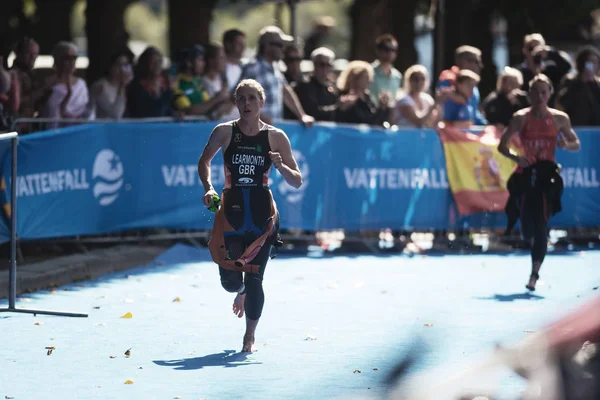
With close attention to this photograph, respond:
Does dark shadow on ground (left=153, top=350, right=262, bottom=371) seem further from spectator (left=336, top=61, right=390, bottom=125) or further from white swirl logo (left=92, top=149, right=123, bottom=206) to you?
spectator (left=336, top=61, right=390, bottom=125)

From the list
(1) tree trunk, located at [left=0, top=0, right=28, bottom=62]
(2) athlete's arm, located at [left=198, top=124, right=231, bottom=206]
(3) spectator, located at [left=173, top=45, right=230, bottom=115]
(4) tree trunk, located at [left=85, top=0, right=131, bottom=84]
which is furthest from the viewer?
(1) tree trunk, located at [left=0, top=0, right=28, bottom=62]

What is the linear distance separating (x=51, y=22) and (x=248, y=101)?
22095 millimetres

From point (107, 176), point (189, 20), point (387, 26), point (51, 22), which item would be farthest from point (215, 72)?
point (51, 22)

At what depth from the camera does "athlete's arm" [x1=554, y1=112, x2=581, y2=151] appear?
12.7 meters

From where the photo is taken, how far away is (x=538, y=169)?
12.6m

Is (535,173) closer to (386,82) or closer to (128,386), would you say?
(386,82)

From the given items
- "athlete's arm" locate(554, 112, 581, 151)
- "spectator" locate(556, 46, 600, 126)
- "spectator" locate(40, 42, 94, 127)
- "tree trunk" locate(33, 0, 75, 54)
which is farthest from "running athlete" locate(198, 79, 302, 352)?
"tree trunk" locate(33, 0, 75, 54)

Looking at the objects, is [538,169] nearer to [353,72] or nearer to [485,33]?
[353,72]

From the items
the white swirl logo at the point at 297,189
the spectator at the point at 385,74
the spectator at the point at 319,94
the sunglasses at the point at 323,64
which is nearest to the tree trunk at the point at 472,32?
the spectator at the point at 385,74

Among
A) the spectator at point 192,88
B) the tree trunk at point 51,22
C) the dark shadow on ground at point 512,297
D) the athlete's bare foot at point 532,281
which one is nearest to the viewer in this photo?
the dark shadow on ground at point 512,297

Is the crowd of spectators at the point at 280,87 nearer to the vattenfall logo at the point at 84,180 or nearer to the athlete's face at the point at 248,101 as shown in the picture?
the vattenfall logo at the point at 84,180

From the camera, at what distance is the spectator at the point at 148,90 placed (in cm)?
1484

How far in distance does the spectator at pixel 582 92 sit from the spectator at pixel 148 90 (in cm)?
507

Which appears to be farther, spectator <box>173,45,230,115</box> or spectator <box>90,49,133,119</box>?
spectator <box>173,45,230,115</box>
